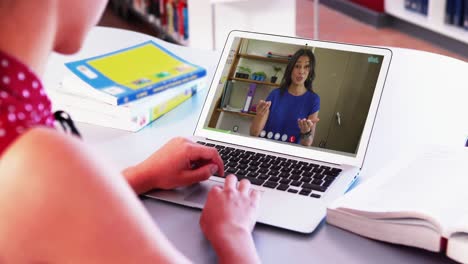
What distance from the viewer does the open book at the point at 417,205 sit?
95 centimetres

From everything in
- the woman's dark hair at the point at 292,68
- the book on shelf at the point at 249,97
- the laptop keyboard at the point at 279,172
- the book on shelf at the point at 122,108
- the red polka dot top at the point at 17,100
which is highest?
the red polka dot top at the point at 17,100

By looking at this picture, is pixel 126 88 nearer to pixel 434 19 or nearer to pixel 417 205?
pixel 417 205

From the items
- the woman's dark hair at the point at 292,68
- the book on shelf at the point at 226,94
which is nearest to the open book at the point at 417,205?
the woman's dark hair at the point at 292,68

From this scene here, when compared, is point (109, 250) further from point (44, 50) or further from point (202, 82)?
point (202, 82)

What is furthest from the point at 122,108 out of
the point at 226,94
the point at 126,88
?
the point at 226,94

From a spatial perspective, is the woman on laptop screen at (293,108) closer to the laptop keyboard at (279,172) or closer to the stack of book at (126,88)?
the laptop keyboard at (279,172)

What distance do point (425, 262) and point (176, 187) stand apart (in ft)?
1.39

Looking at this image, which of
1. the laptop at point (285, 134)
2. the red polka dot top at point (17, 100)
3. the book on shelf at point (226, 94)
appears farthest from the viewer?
the book on shelf at point (226, 94)

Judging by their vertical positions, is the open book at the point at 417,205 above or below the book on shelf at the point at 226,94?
below

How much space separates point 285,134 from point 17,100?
654 millimetres

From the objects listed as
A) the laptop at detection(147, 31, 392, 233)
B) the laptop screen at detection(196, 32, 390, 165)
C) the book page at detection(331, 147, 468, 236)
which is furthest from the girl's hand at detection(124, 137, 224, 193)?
the book page at detection(331, 147, 468, 236)

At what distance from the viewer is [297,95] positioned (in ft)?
4.17

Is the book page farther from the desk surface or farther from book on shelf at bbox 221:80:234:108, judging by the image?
book on shelf at bbox 221:80:234:108

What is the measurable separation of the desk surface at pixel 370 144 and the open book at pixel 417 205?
2 centimetres
